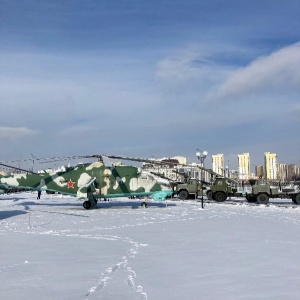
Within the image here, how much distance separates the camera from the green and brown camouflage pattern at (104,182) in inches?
1006

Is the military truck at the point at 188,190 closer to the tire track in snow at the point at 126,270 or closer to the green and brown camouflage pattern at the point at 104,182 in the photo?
the green and brown camouflage pattern at the point at 104,182

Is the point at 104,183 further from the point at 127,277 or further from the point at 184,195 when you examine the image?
the point at 127,277

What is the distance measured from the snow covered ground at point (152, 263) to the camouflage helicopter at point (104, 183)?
1124 cm

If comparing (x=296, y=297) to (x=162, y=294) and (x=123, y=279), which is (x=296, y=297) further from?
(x=123, y=279)

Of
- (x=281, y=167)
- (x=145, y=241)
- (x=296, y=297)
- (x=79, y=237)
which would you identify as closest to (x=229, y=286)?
(x=296, y=297)

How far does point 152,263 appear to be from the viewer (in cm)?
827

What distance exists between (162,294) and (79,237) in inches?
273

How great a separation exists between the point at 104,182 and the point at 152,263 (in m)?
17.7

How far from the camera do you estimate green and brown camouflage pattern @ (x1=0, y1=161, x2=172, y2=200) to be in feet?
83.9

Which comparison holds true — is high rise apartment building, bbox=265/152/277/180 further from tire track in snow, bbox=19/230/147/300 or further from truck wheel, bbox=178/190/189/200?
tire track in snow, bbox=19/230/147/300

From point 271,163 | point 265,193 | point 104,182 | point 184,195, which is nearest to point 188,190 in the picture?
point 184,195

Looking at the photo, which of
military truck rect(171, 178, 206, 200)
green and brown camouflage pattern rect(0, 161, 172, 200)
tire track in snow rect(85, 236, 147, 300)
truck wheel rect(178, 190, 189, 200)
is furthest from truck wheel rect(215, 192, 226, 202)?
tire track in snow rect(85, 236, 147, 300)

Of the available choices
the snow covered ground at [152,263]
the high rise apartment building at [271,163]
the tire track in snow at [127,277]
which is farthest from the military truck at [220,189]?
the high rise apartment building at [271,163]

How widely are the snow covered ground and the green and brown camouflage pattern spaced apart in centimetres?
1127
